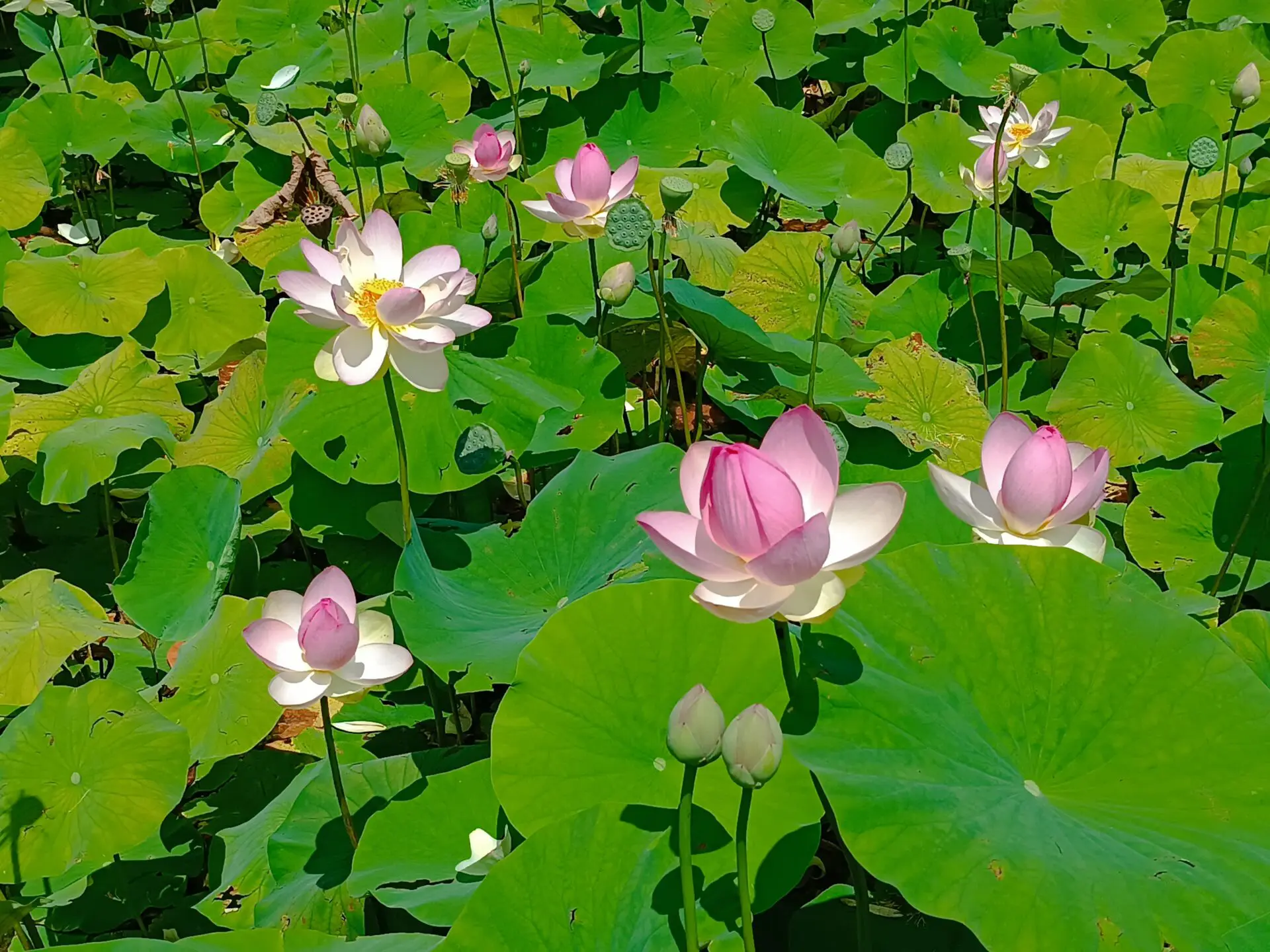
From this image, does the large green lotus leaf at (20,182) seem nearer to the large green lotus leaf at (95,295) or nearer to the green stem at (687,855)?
the large green lotus leaf at (95,295)

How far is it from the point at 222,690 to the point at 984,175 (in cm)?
181

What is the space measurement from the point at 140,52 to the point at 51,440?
9.03 feet

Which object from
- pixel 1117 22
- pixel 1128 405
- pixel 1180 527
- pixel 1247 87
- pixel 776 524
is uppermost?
pixel 776 524

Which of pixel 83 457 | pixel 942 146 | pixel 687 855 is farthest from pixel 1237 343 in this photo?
pixel 83 457

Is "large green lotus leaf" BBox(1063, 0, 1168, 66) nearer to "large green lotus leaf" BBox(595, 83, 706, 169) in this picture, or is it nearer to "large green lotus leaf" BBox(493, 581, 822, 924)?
"large green lotus leaf" BBox(595, 83, 706, 169)

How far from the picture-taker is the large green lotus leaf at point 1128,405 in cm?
182

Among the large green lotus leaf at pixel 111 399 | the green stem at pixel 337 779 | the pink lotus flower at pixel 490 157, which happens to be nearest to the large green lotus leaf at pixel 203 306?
the large green lotus leaf at pixel 111 399

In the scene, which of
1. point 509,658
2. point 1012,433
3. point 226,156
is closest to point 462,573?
point 509,658

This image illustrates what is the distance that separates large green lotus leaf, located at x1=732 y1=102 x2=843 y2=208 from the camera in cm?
246

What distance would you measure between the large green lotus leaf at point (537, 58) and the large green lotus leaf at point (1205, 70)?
1616mm

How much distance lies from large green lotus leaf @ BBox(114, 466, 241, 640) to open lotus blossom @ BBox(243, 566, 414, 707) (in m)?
0.54

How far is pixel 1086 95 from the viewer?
9.42 ft

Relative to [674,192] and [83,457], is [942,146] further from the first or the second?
[83,457]

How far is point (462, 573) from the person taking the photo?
1.42m
